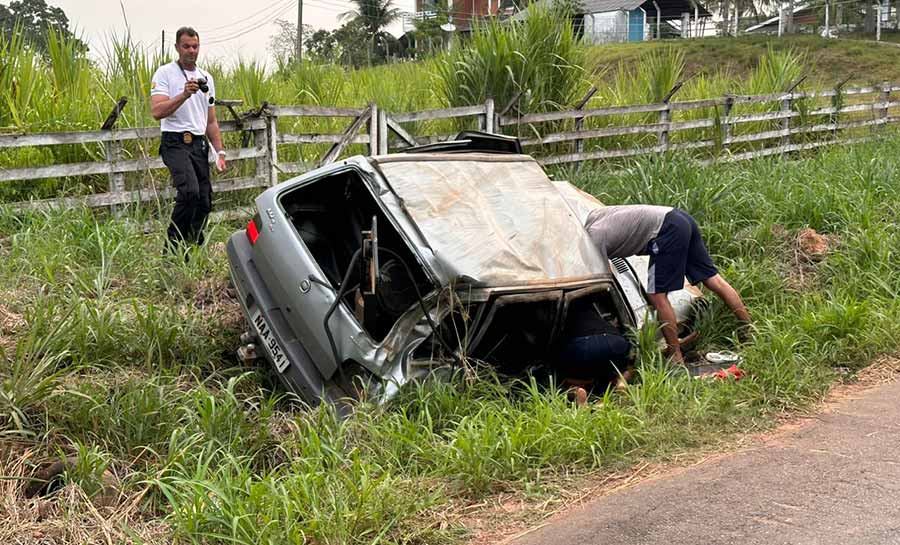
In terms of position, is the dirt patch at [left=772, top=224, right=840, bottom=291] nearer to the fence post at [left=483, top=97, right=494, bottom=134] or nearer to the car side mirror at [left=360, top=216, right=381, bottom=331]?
the fence post at [left=483, top=97, right=494, bottom=134]

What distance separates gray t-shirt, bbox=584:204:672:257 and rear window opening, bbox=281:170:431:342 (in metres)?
1.24

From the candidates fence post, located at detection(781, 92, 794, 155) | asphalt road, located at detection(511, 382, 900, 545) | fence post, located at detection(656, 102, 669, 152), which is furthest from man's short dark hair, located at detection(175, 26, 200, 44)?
fence post, located at detection(781, 92, 794, 155)

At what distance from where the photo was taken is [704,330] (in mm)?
6125

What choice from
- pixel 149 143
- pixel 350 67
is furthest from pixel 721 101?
pixel 149 143

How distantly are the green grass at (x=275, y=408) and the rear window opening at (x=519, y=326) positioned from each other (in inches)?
6.9

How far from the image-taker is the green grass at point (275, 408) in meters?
3.51

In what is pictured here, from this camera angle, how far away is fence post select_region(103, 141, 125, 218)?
7.31 m

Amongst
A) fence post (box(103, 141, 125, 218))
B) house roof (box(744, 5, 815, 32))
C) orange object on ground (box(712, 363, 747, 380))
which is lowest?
orange object on ground (box(712, 363, 747, 380))

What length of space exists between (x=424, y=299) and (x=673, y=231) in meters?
1.92

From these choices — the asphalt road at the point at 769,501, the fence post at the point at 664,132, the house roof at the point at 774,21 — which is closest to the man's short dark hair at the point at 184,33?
the asphalt road at the point at 769,501

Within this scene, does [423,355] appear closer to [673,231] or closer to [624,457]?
[624,457]

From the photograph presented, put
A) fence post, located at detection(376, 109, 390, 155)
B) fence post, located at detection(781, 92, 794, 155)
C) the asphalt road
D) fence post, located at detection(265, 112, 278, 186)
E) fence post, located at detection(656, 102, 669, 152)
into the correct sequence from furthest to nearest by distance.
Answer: fence post, located at detection(781, 92, 794, 155)
fence post, located at detection(656, 102, 669, 152)
fence post, located at detection(376, 109, 390, 155)
fence post, located at detection(265, 112, 278, 186)
the asphalt road

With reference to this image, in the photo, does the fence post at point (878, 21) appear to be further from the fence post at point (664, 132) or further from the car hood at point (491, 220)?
the car hood at point (491, 220)

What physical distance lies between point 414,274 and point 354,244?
Result: 2.78ft
